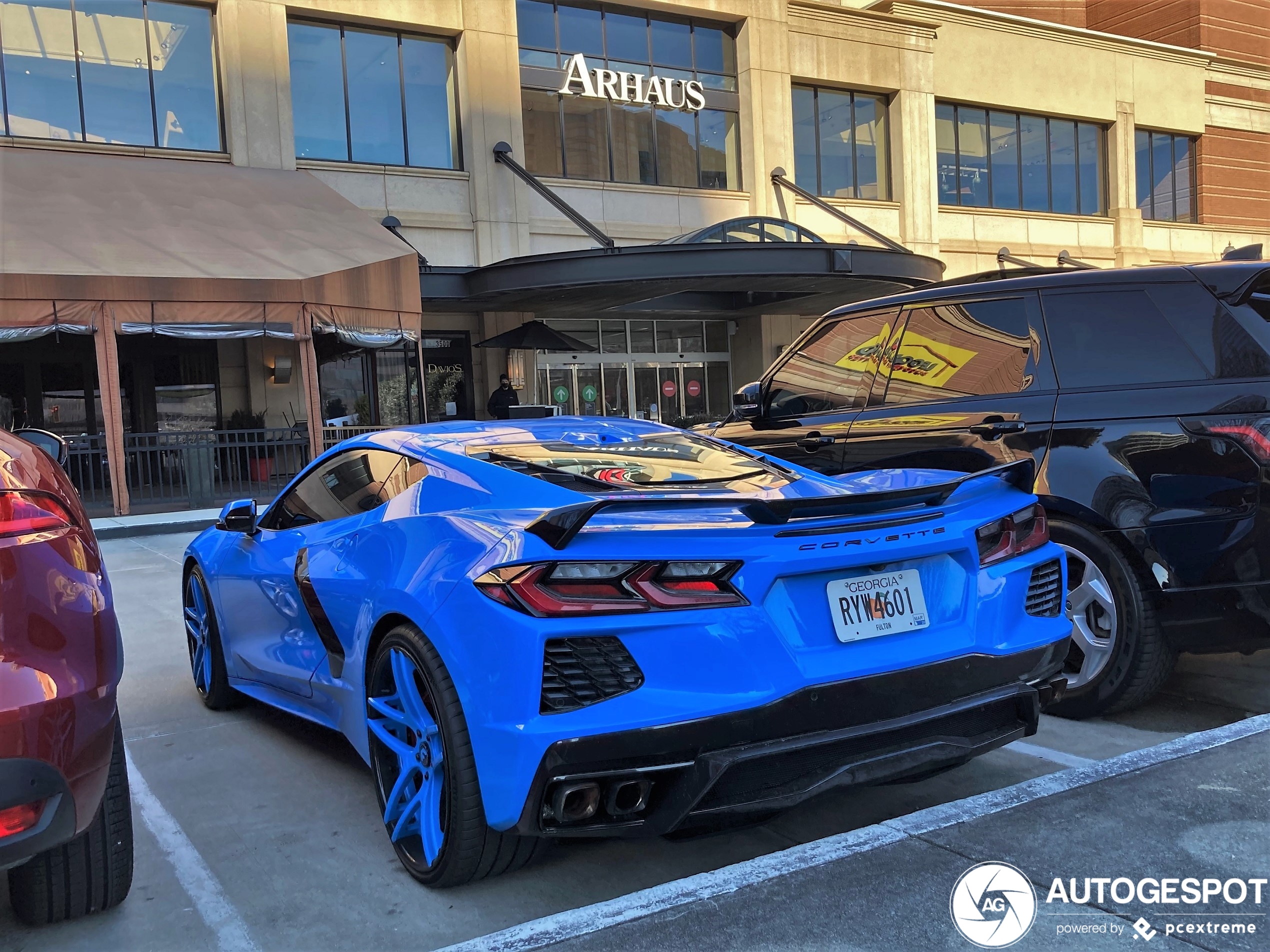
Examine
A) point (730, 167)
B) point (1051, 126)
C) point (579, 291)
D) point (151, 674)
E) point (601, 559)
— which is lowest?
point (151, 674)

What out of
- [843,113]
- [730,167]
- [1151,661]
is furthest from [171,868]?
[843,113]

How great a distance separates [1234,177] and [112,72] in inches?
1361

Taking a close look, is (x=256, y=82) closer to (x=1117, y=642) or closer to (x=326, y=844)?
(x=326, y=844)

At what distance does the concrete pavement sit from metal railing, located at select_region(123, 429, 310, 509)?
11.4m

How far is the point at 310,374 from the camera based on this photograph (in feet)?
55.0

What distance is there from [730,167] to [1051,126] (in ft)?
38.7

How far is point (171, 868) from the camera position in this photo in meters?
3.32

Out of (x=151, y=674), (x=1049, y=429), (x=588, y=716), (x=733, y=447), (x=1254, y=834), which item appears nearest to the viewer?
(x=588, y=716)

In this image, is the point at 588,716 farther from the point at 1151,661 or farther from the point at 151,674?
the point at 151,674

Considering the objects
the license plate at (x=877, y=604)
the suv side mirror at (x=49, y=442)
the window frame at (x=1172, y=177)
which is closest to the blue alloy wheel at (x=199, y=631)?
the suv side mirror at (x=49, y=442)

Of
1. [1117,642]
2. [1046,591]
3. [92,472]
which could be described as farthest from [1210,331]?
[92,472]

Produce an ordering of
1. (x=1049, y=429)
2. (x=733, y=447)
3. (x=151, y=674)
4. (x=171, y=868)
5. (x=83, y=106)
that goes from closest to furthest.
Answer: (x=171, y=868) < (x=733, y=447) < (x=1049, y=429) < (x=151, y=674) < (x=83, y=106)

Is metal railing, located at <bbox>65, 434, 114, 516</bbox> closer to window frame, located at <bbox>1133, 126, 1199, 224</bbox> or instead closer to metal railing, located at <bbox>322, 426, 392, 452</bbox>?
metal railing, located at <bbox>322, 426, 392, 452</bbox>

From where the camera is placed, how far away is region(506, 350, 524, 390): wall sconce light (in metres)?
23.5
